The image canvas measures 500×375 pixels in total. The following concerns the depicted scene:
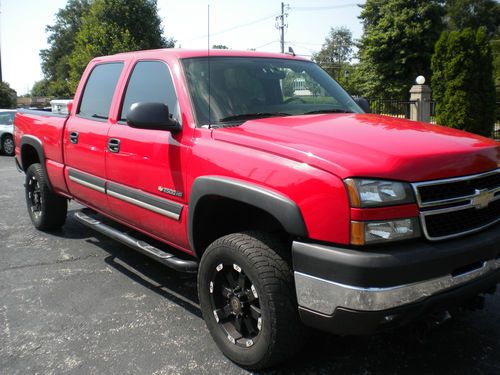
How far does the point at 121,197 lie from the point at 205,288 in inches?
51.7

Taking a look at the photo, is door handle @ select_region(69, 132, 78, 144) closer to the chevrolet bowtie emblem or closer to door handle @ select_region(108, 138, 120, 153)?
door handle @ select_region(108, 138, 120, 153)

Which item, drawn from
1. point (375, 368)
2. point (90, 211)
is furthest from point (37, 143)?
point (375, 368)

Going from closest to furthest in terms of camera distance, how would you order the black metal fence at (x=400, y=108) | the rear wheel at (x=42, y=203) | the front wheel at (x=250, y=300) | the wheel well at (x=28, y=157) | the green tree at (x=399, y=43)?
the front wheel at (x=250, y=300) → the rear wheel at (x=42, y=203) → the wheel well at (x=28, y=157) → the black metal fence at (x=400, y=108) → the green tree at (x=399, y=43)

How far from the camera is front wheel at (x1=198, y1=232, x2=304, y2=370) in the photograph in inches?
97.1

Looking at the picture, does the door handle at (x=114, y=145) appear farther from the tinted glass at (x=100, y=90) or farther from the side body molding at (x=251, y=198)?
the side body molding at (x=251, y=198)

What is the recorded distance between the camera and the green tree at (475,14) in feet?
175

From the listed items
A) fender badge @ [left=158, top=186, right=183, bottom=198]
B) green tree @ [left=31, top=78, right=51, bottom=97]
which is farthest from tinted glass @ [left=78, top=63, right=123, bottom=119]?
green tree @ [left=31, top=78, right=51, bottom=97]

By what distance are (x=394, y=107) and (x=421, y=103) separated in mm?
996

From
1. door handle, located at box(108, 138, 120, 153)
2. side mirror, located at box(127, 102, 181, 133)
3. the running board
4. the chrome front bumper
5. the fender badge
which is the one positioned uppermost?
side mirror, located at box(127, 102, 181, 133)

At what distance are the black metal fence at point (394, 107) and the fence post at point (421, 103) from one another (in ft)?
0.44

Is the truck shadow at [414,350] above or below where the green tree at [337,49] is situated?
below

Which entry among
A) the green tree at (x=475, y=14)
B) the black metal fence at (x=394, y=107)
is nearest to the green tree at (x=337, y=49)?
the green tree at (x=475, y=14)

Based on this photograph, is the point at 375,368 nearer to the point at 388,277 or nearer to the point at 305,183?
the point at 388,277

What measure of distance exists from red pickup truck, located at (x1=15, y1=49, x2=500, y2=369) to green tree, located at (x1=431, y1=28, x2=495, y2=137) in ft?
36.9
